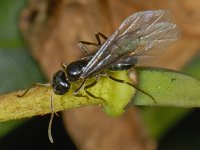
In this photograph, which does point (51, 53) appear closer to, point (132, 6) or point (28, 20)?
point (28, 20)

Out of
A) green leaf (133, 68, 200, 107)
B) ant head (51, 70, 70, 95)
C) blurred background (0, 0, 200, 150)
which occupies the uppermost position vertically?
green leaf (133, 68, 200, 107)

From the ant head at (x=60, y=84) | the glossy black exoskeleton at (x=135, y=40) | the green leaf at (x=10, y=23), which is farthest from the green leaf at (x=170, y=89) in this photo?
the green leaf at (x=10, y=23)

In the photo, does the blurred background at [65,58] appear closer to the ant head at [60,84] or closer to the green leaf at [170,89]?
the ant head at [60,84]

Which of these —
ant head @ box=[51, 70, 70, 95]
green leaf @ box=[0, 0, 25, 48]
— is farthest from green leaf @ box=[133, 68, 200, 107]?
green leaf @ box=[0, 0, 25, 48]

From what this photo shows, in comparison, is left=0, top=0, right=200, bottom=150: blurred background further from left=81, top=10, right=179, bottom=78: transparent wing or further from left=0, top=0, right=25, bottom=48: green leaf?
left=81, top=10, right=179, bottom=78: transparent wing

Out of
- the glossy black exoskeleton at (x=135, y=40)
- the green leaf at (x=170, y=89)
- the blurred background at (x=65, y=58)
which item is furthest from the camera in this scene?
the blurred background at (x=65, y=58)

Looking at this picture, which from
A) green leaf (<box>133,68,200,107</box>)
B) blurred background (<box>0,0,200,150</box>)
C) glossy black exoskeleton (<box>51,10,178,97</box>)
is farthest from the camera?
blurred background (<box>0,0,200,150</box>)
